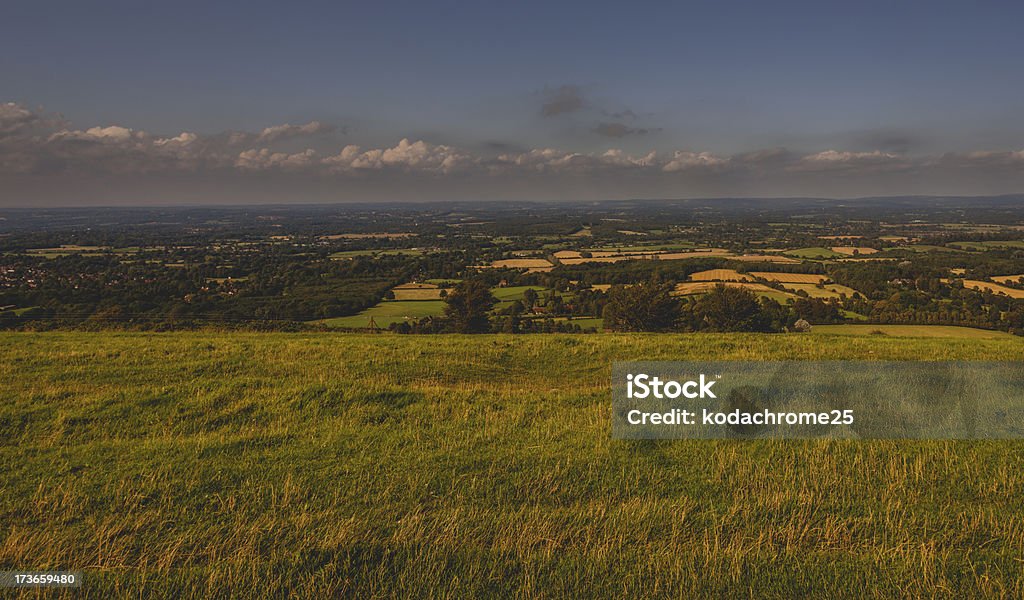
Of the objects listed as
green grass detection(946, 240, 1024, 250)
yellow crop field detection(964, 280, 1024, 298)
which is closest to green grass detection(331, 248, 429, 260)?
yellow crop field detection(964, 280, 1024, 298)

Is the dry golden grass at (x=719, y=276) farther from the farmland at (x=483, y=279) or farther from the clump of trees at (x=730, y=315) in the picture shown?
the clump of trees at (x=730, y=315)

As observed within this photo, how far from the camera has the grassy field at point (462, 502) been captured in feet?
14.1

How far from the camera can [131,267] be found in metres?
73.5

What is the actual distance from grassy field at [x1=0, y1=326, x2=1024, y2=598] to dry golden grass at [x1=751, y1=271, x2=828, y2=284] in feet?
174

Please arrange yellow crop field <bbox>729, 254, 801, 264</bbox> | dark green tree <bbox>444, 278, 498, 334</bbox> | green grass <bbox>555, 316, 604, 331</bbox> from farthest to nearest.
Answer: yellow crop field <bbox>729, 254, 801, 264</bbox> < green grass <bbox>555, 316, 604, 331</bbox> < dark green tree <bbox>444, 278, 498, 334</bbox>

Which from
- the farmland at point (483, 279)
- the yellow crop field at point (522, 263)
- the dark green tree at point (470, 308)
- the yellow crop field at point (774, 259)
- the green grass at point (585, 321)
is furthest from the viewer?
the yellow crop field at point (522, 263)

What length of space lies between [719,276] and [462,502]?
58810 mm

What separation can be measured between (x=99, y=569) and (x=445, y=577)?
3062 millimetres

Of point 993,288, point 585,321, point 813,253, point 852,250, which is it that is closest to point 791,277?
point 993,288

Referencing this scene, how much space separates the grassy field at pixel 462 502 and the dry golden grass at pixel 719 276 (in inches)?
1934

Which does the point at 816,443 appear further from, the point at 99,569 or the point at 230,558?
the point at 99,569

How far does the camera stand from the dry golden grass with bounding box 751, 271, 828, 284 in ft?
181

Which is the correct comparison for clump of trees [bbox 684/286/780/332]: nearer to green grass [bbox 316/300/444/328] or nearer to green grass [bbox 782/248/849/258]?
green grass [bbox 316/300/444/328]

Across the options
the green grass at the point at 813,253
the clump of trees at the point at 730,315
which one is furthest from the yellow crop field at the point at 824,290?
the green grass at the point at 813,253
